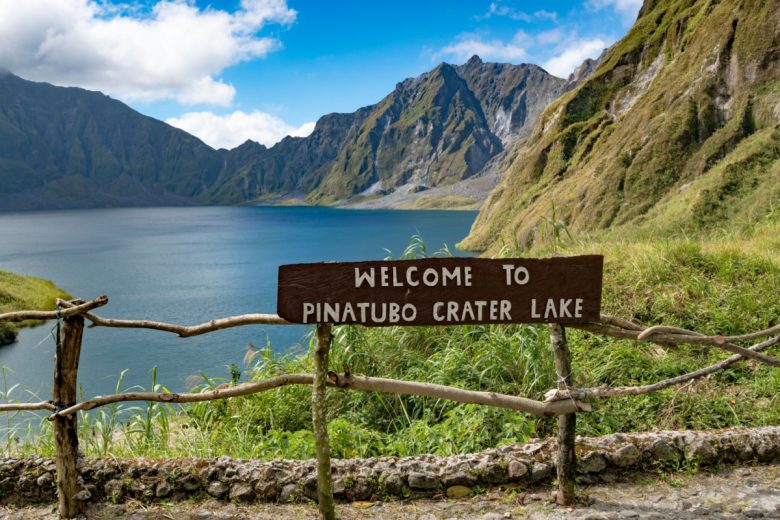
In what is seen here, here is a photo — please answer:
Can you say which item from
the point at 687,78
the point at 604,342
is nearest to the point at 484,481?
the point at 604,342

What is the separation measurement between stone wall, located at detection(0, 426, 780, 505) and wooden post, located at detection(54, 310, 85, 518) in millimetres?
111

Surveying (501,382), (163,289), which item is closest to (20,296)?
(163,289)

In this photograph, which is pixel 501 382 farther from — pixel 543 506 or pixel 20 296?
pixel 20 296

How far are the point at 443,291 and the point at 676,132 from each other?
116 ft

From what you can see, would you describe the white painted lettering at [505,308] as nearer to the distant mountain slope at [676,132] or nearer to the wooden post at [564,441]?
the wooden post at [564,441]

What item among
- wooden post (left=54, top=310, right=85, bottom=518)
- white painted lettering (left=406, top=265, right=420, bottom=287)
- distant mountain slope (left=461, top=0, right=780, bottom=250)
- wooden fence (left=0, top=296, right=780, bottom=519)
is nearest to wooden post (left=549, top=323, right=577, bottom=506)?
wooden fence (left=0, top=296, right=780, bottom=519)

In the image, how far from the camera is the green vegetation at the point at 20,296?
28.3 metres

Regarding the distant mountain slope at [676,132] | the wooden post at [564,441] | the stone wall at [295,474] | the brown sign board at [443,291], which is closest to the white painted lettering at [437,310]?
the brown sign board at [443,291]

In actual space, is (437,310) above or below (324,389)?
above

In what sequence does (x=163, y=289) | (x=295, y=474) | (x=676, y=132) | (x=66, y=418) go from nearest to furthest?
(x=66, y=418) → (x=295, y=474) → (x=676, y=132) → (x=163, y=289)

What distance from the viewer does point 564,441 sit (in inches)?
152

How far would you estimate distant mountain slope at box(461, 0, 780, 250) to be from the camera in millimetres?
25812

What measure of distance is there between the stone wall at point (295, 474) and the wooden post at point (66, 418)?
111mm

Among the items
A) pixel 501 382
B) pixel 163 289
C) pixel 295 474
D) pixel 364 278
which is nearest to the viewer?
pixel 364 278
